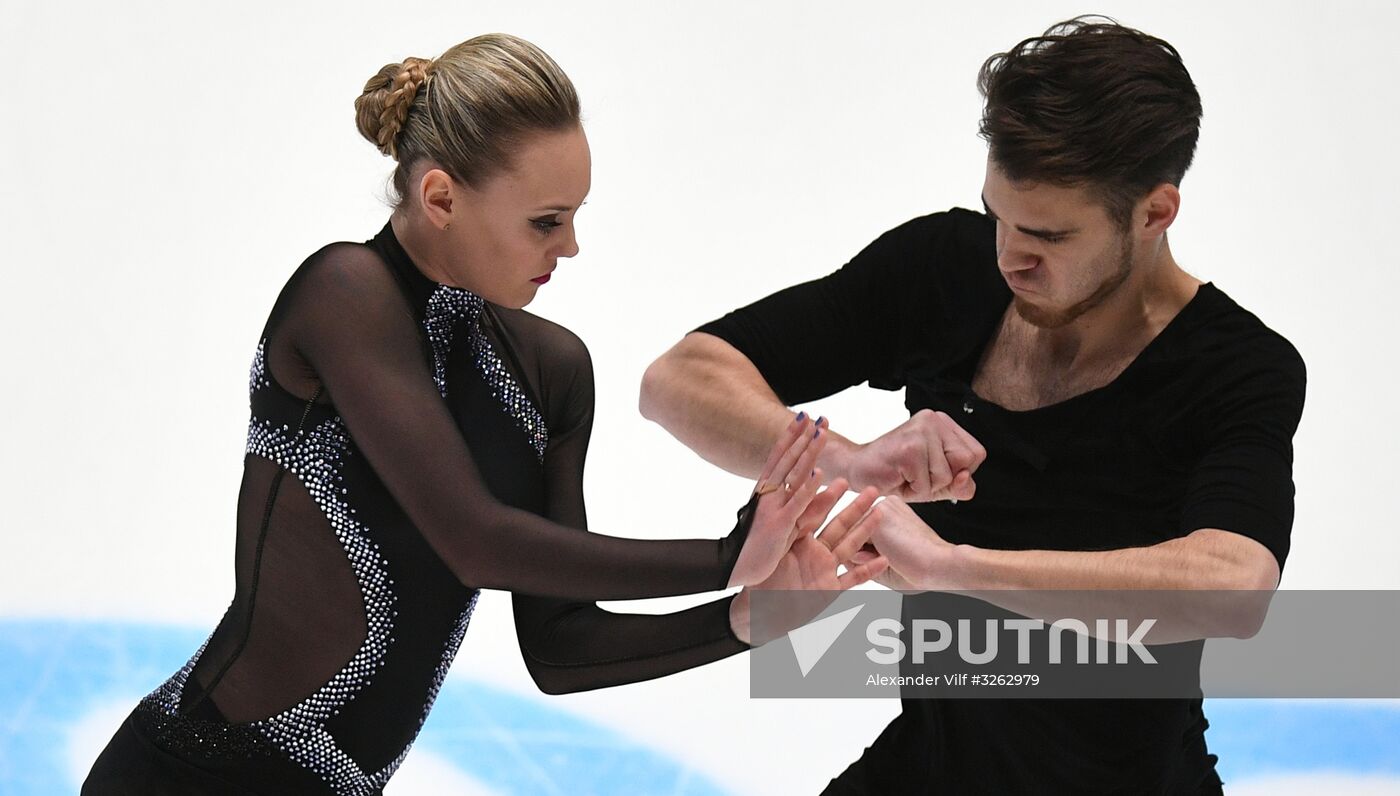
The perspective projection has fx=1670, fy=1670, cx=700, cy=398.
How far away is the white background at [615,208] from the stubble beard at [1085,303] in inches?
91.8

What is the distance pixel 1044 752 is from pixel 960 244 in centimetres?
85

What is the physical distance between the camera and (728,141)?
5855 mm

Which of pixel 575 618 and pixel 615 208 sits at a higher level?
pixel 615 208

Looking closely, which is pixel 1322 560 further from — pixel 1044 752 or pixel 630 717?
pixel 1044 752

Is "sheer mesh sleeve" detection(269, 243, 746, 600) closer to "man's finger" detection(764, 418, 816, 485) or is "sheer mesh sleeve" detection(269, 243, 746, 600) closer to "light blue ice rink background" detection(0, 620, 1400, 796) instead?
"man's finger" detection(764, 418, 816, 485)

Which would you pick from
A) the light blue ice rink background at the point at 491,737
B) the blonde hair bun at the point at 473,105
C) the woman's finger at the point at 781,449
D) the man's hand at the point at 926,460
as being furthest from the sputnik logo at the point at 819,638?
the blonde hair bun at the point at 473,105

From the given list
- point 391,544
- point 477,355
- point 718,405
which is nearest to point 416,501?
point 391,544

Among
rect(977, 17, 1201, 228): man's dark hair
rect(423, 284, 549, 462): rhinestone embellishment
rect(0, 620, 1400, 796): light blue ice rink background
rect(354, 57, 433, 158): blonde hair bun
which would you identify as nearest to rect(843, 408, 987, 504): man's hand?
rect(977, 17, 1201, 228): man's dark hair

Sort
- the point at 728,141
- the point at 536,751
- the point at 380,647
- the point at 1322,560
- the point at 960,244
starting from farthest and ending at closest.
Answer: the point at 728,141 < the point at 1322,560 < the point at 536,751 < the point at 960,244 < the point at 380,647

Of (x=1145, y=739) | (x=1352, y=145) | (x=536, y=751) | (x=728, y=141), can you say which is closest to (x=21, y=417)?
(x=536, y=751)

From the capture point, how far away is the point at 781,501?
2.15m

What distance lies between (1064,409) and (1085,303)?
177mm

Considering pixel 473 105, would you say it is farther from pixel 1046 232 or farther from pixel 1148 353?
pixel 1148 353

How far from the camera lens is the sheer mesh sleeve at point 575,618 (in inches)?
92.0
